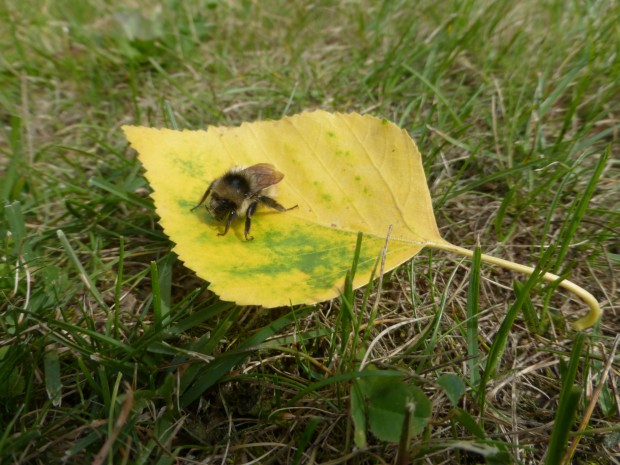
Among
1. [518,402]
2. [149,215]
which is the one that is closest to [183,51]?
[149,215]

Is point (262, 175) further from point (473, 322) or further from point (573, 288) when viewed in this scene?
point (573, 288)

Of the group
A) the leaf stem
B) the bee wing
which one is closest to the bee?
the bee wing

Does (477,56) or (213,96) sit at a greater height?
(477,56)

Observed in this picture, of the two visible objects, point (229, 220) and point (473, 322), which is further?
point (229, 220)

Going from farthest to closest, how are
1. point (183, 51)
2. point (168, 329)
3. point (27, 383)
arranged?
point (183, 51)
point (168, 329)
point (27, 383)

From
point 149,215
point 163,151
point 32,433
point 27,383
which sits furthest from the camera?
point 149,215

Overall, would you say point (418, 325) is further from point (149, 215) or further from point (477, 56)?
point (477, 56)

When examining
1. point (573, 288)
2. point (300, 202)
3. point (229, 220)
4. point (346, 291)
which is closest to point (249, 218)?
point (229, 220)
